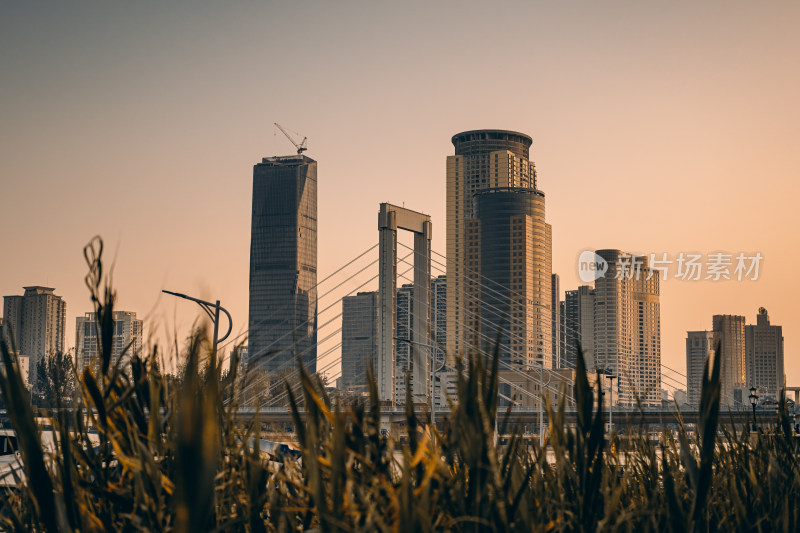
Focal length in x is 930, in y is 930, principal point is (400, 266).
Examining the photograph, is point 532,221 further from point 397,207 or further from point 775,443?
point 775,443

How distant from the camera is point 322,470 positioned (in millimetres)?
2996

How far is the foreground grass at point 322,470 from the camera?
2404 mm

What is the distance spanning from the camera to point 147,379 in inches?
144

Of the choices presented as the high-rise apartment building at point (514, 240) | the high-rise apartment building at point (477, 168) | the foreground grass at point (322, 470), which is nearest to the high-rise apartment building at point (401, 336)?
the foreground grass at point (322, 470)

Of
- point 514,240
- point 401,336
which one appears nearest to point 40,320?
point 514,240

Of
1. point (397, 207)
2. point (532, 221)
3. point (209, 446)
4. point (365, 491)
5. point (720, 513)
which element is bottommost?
point (720, 513)

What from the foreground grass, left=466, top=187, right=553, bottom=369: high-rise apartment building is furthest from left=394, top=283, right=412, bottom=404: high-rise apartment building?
left=466, top=187, right=553, bottom=369: high-rise apartment building

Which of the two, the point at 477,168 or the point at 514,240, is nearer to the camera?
the point at 514,240

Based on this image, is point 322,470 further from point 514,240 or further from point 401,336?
point 514,240

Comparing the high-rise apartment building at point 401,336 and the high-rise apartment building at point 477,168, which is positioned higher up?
the high-rise apartment building at point 477,168

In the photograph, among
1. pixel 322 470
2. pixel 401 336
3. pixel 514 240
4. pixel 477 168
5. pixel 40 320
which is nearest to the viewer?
pixel 322 470

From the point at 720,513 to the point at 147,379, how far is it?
2.60 metres

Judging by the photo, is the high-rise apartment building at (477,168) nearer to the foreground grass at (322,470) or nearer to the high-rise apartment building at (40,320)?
the high-rise apartment building at (40,320)

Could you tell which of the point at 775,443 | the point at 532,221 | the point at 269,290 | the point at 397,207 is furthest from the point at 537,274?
the point at 775,443
